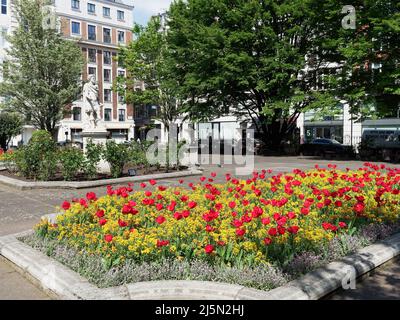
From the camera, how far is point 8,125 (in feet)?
102

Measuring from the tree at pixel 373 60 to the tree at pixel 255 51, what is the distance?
165 centimetres

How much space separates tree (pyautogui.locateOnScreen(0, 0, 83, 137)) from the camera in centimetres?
3058

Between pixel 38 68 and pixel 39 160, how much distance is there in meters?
19.5

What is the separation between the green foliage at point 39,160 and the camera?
1384 cm

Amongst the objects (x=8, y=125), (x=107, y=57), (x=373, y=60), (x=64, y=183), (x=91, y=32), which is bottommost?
(x=64, y=183)

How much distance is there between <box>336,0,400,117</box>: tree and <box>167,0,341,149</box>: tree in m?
1.65

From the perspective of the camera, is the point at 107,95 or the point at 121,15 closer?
the point at 107,95

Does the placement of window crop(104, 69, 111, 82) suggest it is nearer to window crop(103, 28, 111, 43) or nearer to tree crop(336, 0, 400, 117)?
window crop(103, 28, 111, 43)

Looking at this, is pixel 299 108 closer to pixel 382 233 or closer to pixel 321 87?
pixel 321 87

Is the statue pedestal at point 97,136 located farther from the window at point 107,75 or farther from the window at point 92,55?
the window at point 107,75

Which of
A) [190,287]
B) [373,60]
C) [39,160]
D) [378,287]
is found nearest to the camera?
[190,287]

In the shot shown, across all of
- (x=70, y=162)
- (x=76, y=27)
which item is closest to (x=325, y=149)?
(x=70, y=162)

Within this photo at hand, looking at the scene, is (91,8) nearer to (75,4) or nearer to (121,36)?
(75,4)
